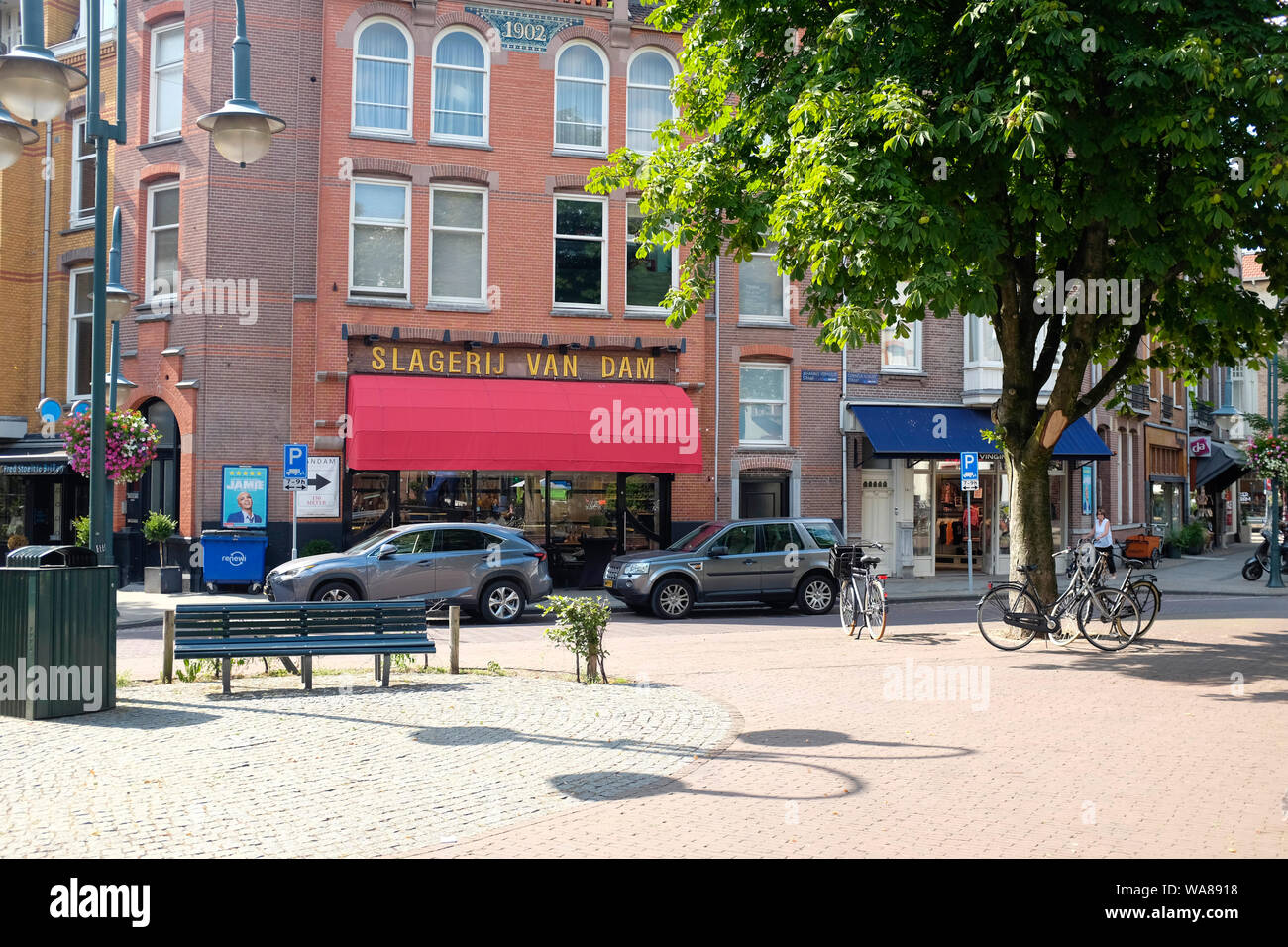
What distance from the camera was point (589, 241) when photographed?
23.8 meters

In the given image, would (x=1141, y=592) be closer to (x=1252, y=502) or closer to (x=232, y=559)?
(x=232, y=559)

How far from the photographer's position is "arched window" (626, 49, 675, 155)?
24438 millimetres

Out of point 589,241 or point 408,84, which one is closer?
point 408,84

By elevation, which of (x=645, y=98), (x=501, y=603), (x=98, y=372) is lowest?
(x=501, y=603)

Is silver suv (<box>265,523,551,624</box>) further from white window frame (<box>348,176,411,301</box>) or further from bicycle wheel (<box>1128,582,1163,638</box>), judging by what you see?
bicycle wheel (<box>1128,582,1163,638</box>)

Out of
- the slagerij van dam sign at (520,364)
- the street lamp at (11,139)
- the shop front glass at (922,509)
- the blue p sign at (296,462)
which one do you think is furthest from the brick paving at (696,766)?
the shop front glass at (922,509)

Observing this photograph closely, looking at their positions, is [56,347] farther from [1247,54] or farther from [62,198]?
[1247,54]

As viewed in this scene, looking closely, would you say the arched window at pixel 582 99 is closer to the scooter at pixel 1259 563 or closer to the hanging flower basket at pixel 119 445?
the hanging flower basket at pixel 119 445

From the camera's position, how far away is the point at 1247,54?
10.9 m

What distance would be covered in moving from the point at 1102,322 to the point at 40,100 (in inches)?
484

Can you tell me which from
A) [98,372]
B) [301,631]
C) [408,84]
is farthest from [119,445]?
[301,631]

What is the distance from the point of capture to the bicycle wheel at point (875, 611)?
49.1 feet

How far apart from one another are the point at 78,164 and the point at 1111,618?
2455 centimetres

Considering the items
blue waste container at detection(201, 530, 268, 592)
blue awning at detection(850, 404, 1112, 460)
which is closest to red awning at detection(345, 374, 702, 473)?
blue waste container at detection(201, 530, 268, 592)
